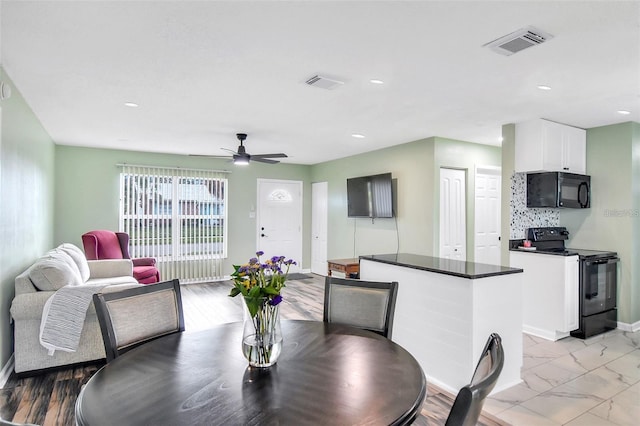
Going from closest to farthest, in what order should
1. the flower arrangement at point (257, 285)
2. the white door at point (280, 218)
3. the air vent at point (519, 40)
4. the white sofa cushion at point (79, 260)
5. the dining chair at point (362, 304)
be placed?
the flower arrangement at point (257, 285) → the dining chair at point (362, 304) → the air vent at point (519, 40) → the white sofa cushion at point (79, 260) → the white door at point (280, 218)

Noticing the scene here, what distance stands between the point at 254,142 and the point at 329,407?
491 cm

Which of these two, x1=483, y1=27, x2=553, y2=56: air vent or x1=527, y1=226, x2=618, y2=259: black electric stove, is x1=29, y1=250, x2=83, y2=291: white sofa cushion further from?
x1=527, y1=226, x2=618, y2=259: black electric stove

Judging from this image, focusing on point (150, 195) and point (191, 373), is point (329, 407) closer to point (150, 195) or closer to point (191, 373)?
point (191, 373)

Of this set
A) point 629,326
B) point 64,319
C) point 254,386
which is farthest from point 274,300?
point 629,326

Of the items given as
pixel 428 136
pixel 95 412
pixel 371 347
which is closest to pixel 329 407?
pixel 371 347

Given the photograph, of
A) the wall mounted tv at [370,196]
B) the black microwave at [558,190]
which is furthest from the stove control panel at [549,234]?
the wall mounted tv at [370,196]

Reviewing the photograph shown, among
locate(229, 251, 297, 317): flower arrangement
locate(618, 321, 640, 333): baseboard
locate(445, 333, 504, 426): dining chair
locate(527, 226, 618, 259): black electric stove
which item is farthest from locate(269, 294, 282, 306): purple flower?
locate(618, 321, 640, 333): baseboard

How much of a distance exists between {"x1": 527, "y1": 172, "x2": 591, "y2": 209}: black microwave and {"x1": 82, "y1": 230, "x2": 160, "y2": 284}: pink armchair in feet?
16.5

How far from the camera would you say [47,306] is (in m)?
2.90

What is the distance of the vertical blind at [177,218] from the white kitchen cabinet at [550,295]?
522cm

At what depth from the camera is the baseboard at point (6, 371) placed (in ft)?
9.21

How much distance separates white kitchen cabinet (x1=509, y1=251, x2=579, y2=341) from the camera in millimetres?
3889

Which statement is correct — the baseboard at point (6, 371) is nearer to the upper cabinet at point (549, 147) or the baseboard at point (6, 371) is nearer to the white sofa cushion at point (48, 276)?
the white sofa cushion at point (48, 276)

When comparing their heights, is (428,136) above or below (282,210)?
above
